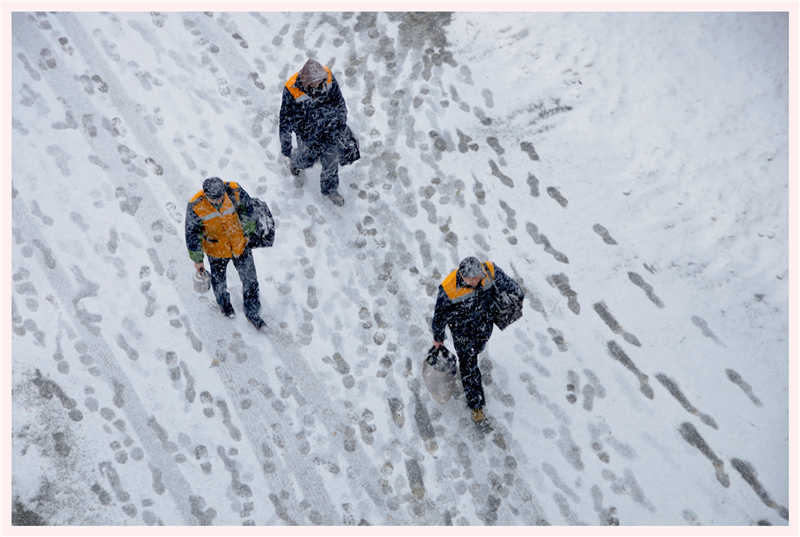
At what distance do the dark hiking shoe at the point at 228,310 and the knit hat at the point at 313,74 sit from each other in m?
2.16

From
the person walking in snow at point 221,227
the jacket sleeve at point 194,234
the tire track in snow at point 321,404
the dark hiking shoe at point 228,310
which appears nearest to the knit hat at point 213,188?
the person walking in snow at point 221,227

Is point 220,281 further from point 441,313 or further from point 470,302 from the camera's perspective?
point 470,302

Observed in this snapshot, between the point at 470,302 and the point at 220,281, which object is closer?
the point at 470,302

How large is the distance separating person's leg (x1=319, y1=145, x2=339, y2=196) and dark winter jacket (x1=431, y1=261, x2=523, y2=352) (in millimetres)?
2286

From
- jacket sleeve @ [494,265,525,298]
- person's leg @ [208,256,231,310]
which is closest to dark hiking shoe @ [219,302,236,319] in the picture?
person's leg @ [208,256,231,310]

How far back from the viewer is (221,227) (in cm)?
520

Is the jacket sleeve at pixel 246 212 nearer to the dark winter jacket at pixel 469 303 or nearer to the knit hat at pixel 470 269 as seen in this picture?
the dark winter jacket at pixel 469 303

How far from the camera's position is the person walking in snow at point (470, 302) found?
4.81m

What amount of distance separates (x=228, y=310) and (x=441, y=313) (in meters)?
2.17

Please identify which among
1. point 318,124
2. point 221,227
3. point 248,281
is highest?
point 318,124

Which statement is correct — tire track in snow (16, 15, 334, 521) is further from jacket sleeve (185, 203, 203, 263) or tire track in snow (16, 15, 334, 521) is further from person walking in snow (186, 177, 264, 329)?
jacket sleeve (185, 203, 203, 263)

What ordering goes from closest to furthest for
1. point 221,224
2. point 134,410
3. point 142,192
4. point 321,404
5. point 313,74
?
1. point 221,224
2. point 134,410
3. point 321,404
4. point 313,74
5. point 142,192

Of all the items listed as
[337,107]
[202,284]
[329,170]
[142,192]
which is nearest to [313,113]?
[337,107]

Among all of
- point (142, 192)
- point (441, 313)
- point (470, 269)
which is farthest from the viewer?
point (142, 192)
